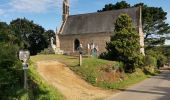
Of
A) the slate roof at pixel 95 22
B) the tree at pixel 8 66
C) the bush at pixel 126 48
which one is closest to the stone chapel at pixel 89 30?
the slate roof at pixel 95 22

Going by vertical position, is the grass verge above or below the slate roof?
below

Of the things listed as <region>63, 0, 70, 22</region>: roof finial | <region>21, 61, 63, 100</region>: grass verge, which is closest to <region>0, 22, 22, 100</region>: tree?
<region>21, 61, 63, 100</region>: grass verge

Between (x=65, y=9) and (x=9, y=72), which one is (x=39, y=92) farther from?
(x=65, y=9)

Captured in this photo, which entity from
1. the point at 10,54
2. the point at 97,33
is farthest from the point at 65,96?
the point at 97,33

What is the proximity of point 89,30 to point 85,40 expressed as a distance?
2.01 m

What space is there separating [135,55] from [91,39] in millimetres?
26702

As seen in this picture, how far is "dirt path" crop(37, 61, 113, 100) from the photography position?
20172 millimetres

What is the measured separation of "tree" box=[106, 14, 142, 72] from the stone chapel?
2142 centimetres

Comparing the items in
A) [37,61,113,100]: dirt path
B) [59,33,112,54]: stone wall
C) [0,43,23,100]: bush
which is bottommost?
[37,61,113,100]: dirt path

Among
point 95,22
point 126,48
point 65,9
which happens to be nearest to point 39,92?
point 126,48

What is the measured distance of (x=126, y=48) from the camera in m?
36.4

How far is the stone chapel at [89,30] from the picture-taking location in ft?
200

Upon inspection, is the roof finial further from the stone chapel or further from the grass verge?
the grass verge

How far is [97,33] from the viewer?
6162cm
